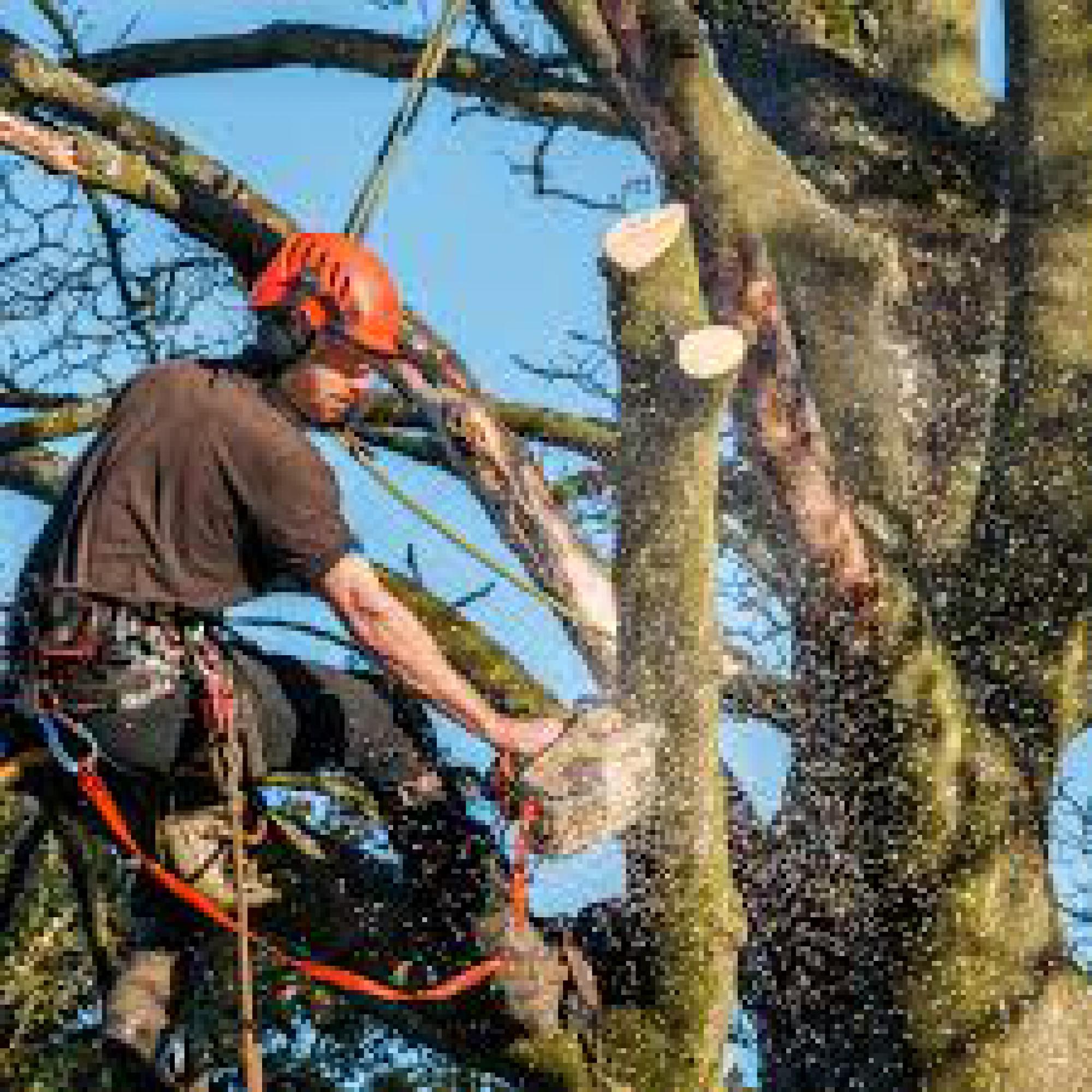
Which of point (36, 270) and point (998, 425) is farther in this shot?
point (36, 270)

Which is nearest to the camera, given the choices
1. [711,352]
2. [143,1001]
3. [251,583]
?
[711,352]

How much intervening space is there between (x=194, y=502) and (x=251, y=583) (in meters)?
0.21

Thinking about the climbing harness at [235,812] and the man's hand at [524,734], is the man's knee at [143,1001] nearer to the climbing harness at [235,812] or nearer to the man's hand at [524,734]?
the climbing harness at [235,812]

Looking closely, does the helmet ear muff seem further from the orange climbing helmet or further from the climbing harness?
the climbing harness

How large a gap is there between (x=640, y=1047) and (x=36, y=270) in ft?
13.5

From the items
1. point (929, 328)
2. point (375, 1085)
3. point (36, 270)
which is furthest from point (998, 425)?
point (375, 1085)

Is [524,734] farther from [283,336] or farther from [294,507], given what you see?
[283,336]

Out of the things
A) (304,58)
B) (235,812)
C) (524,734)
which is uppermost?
(304,58)

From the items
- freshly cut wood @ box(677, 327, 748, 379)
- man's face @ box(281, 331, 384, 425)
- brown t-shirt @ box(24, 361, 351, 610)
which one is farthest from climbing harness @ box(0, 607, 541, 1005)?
freshly cut wood @ box(677, 327, 748, 379)

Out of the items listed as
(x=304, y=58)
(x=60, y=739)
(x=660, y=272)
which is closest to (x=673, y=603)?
(x=660, y=272)

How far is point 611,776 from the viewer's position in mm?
4277

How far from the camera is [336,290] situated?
4504 millimetres

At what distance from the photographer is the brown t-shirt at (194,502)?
4.30 metres

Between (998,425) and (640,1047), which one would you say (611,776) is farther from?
(998,425)
